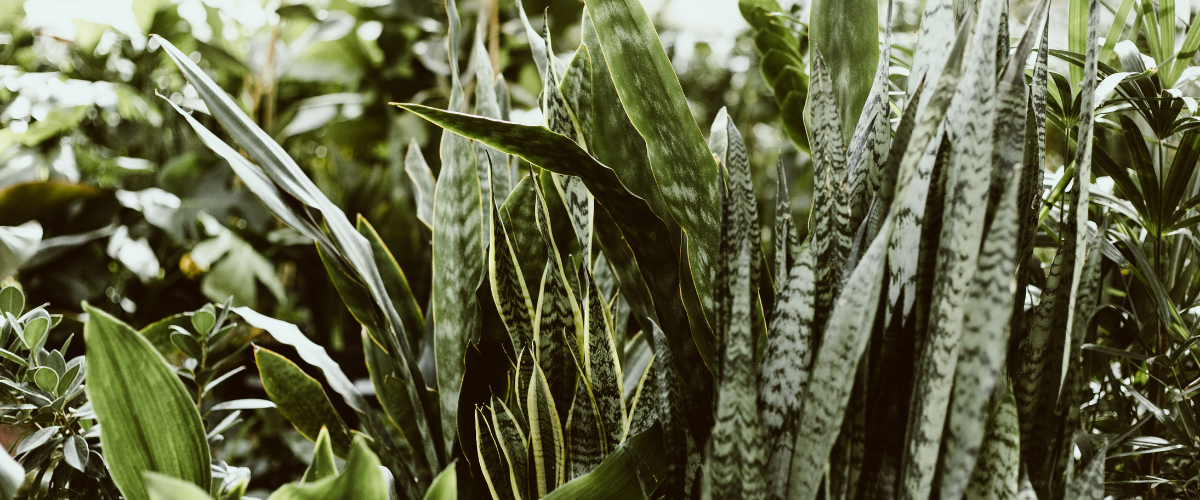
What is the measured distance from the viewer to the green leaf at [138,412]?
30 centimetres

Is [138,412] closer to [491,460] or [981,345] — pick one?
[491,460]

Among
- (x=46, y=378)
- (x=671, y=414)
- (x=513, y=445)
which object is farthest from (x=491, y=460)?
(x=46, y=378)

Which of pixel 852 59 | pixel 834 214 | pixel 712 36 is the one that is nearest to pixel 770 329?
pixel 834 214

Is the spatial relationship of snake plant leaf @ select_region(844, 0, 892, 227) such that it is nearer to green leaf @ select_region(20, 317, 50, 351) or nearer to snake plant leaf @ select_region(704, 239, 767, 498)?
snake plant leaf @ select_region(704, 239, 767, 498)

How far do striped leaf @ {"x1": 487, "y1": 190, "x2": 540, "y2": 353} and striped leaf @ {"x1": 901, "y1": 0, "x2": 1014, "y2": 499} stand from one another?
23 cm

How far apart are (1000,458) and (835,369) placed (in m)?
0.09

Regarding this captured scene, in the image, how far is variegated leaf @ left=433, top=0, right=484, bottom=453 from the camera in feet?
1.54

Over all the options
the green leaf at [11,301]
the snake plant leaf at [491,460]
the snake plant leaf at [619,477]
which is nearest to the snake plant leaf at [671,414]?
the snake plant leaf at [619,477]

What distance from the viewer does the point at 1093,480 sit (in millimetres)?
273

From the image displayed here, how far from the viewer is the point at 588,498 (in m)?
0.32

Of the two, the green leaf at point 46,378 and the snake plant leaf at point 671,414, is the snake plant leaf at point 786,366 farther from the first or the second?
the green leaf at point 46,378

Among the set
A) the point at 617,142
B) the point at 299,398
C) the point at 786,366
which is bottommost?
the point at 299,398

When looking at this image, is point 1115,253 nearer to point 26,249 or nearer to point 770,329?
point 770,329

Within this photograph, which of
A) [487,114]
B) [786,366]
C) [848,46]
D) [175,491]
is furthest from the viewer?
[487,114]
